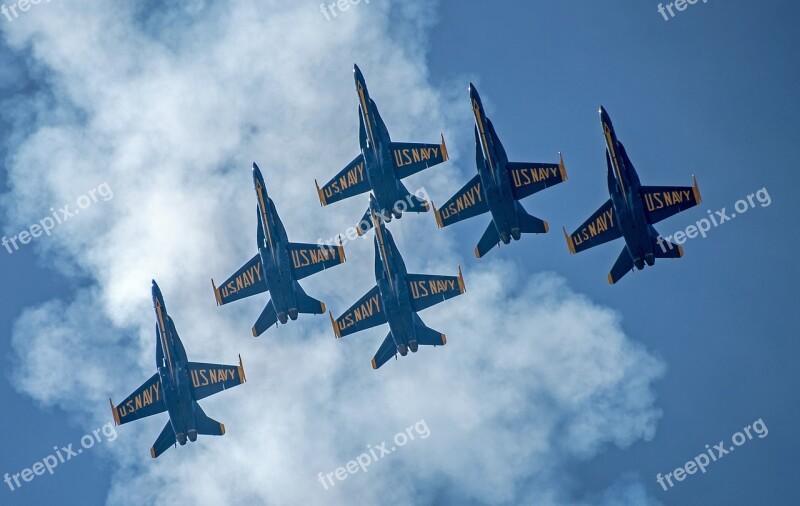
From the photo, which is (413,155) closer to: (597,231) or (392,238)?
(392,238)

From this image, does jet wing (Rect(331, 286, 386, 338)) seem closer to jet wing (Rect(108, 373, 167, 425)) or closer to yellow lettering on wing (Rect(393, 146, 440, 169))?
yellow lettering on wing (Rect(393, 146, 440, 169))

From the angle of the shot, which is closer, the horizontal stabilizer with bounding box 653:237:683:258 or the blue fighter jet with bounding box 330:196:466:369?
the horizontal stabilizer with bounding box 653:237:683:258

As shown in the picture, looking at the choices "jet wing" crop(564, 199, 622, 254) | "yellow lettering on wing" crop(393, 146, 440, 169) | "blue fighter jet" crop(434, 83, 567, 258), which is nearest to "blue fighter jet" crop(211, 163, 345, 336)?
"yellow lettering on wing" crop(393, 146, 440, 169)

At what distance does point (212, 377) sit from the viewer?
89.3m

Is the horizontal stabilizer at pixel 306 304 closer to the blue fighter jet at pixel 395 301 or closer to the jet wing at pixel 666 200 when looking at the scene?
the blue fighter jet at pixel 395 301

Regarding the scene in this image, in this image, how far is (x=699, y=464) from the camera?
4215 inches

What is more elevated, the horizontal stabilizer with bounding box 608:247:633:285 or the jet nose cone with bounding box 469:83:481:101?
the jet nose cone with bounding box 469:83:481:101

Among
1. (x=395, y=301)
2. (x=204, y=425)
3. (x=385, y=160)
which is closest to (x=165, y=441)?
(x=204, y=425)

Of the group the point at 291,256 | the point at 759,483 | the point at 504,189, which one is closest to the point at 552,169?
the point at 504,189

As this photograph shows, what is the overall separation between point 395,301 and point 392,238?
5493mm

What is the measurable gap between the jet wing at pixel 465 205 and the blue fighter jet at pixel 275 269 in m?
10.1

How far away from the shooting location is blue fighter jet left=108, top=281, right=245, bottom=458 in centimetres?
8562

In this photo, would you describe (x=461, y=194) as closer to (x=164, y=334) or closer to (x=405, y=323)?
(x=405, y=323)

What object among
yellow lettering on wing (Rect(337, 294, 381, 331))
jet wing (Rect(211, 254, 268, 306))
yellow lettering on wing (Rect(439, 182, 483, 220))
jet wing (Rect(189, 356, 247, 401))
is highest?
jet wing (Rect(211, 254, 268, 306))
